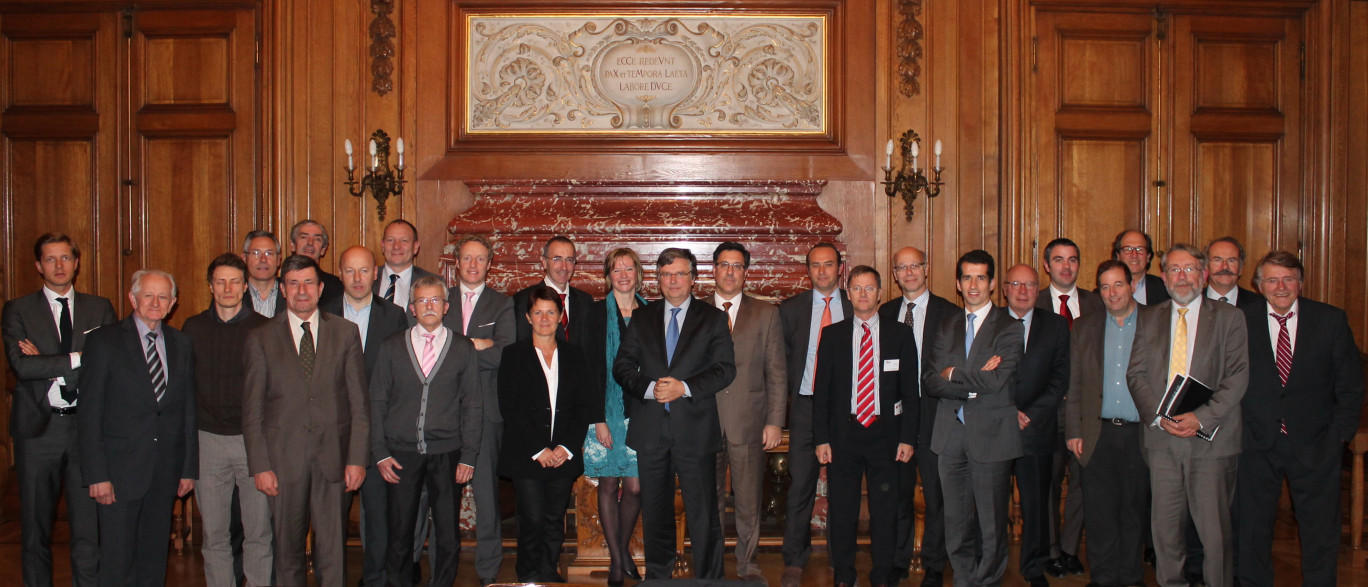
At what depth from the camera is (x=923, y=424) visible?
4.33 meters

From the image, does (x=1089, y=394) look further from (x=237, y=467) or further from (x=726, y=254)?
(x=237, y=467)

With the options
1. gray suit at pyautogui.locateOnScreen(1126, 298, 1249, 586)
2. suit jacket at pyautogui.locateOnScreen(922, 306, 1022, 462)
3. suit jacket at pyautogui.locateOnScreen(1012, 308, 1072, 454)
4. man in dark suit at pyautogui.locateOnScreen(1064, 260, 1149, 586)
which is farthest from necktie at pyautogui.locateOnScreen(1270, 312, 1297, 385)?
suit jacket at pyautogui.locateOnScreen(922, 306, 1022, 462)

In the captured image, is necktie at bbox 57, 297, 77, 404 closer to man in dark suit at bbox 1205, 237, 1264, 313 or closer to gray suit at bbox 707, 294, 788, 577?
gray suit at bbox 707, 294, 788, 577

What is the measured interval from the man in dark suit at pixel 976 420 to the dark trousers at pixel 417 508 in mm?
2084

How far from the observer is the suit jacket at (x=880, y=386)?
4211 mm

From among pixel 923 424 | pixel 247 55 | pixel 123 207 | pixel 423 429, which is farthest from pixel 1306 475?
pixel 123 207

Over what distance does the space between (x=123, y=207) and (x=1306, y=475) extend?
6.67 meters

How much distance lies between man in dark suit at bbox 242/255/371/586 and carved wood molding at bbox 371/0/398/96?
2.55m

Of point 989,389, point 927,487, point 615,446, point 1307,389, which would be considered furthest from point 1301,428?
point 615,446

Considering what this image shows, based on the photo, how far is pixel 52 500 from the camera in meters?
4.17

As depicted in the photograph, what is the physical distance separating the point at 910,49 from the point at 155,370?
468 centimetres

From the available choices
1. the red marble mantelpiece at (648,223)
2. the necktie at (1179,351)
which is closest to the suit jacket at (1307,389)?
the necktie at (1179,351)

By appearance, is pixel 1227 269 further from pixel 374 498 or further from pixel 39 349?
pixel 39 349

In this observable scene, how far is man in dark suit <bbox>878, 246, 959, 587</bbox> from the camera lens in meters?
4.34
